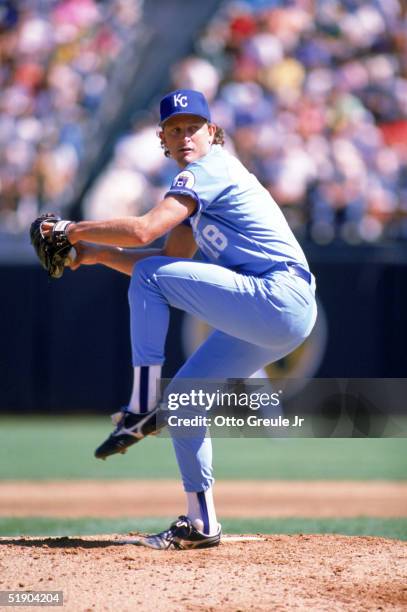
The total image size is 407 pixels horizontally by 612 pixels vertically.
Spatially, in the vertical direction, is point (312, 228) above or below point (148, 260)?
above

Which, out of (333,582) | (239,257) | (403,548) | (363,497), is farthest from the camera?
(363,497)

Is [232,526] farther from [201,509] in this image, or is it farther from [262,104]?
[262,104]

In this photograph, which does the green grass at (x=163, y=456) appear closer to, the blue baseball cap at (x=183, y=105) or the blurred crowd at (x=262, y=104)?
the blurred crowd at (x=262, y=104)

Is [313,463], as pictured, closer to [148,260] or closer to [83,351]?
[83,351]

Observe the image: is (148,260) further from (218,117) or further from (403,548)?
(218,117)

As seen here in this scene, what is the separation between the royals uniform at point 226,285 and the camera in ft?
11.8

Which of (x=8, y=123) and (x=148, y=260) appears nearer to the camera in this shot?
(x=148, y=260)

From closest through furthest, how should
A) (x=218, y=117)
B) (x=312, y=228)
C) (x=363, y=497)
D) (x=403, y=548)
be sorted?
(x=403, y=548) → (x=363, y=497) → (x=312, y=228) → (x=218, y=117)

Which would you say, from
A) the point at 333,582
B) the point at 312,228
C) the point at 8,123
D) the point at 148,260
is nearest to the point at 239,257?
the point at 148,260

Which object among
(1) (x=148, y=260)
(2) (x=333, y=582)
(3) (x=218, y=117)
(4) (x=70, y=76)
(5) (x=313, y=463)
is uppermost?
(4) (x=70, y=76)

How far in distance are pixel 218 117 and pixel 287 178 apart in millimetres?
1131

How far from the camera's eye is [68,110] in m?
10.8

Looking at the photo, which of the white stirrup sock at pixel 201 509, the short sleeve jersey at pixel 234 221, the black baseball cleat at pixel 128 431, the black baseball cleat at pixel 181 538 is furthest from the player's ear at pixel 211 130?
the black baseball cleat at pixel 181 538

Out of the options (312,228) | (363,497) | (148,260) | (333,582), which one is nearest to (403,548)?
(333,582)
